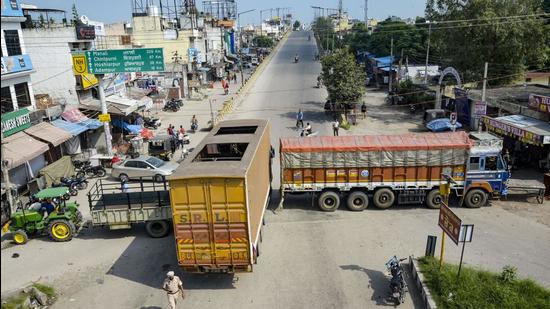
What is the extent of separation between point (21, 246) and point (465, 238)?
1466 cm

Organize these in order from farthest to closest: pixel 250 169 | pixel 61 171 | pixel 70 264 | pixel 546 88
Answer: pixel 546 88 < pixel 61 171 < pixel 70 264 < pixel 250 169

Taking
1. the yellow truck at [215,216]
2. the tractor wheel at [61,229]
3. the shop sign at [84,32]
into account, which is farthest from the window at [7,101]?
the yellow truck at [215,216]

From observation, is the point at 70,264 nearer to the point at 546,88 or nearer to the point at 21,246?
the point at 21,246

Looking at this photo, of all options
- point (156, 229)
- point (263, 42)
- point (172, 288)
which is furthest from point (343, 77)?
point (263, 42)

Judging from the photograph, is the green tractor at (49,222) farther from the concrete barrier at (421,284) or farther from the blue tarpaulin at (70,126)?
the concrete barrier at (421,284)

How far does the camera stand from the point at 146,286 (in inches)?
503

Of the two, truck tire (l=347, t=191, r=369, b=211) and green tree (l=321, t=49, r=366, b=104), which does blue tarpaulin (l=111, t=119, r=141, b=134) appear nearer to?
green tree (l=321, t=49, r=366, b=104)

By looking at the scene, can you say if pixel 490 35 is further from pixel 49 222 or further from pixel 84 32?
pixel 49 222

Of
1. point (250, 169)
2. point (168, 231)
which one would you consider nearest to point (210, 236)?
point (250, 169)

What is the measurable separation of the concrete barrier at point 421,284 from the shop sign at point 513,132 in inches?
431

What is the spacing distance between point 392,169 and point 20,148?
16.4 m

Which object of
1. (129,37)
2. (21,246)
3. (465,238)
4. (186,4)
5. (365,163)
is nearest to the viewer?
(465,238)

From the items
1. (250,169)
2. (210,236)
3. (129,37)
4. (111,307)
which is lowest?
(111,307)

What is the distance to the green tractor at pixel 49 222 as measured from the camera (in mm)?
15680
